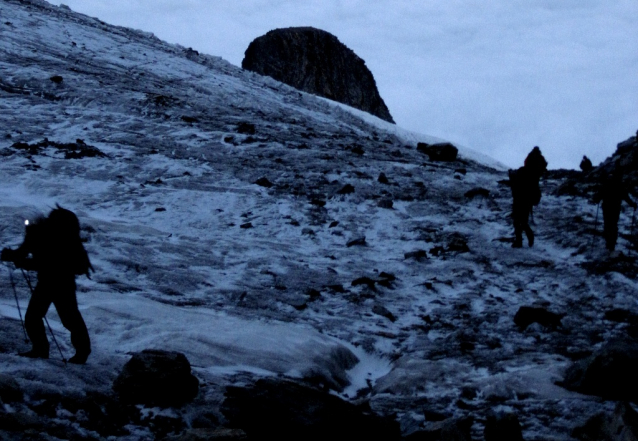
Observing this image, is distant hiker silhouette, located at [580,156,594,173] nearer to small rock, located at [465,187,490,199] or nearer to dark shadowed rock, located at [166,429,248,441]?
small rock, located at [465,187,490,199]

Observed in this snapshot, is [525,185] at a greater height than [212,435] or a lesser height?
greater

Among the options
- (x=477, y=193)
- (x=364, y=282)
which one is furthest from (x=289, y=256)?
(x=477, y=193)

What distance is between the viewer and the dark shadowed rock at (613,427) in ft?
15.9

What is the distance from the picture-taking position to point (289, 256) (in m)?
12.3

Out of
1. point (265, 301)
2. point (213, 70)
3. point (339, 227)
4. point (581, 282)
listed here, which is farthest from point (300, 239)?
point (213, 70)

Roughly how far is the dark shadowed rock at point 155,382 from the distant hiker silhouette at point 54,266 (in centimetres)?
76

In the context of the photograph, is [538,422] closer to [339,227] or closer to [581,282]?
[581,282]

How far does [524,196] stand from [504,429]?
8.10m

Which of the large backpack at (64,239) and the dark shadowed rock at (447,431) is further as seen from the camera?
the large backpack at (64,239)

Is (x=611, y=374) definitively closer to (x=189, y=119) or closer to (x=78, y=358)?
(x=78, y=358)

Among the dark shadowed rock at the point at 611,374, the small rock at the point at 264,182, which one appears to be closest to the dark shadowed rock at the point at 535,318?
the dark shadowed rock at the point at 611,374

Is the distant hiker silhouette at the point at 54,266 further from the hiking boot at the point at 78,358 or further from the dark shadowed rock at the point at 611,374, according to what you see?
the dark shadowed rock at the point at 611,374

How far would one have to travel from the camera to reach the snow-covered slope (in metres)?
7.14

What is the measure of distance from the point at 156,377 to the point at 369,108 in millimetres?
54375
